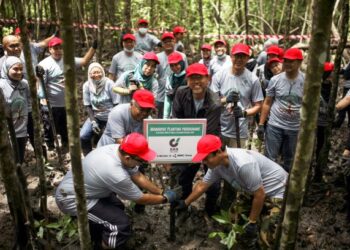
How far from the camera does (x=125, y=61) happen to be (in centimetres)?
743

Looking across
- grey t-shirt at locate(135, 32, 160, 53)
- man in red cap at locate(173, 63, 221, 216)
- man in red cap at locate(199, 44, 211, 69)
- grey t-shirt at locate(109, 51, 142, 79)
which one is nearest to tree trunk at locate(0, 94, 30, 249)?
man in red cap at locate(173, 63, 221, 216)

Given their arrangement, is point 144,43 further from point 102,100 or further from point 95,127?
point 95,127

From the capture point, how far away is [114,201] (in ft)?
15.0

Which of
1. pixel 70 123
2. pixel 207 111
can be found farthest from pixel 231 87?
pixel 70 123

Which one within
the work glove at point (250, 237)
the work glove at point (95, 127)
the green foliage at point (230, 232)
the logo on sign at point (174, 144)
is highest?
the logo on sign at point (174, 144)

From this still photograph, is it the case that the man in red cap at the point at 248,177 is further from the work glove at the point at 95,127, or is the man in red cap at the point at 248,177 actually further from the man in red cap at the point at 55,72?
the man in red cap at the point at 55,72

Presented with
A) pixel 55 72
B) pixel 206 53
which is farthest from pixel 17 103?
pixel 206 53

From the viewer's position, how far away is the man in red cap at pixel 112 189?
403 centimetres

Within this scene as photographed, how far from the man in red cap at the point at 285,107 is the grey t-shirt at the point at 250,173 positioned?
3.34ft

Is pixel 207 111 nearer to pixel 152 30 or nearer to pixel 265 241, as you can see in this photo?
pixel 265 241

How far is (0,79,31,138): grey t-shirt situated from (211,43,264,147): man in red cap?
2681 millimetres

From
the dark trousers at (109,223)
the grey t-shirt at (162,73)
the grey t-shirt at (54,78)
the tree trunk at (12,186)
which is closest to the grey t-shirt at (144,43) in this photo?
the grey t-shirt at (162,73)

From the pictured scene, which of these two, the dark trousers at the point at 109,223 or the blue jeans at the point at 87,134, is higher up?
the blue jeans at the point at 87,134

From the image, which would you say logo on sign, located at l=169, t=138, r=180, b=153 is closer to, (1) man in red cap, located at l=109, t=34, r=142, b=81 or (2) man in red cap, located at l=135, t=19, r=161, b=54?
(1) man in red cap, located at l=109, t=34, r=142, b=81
